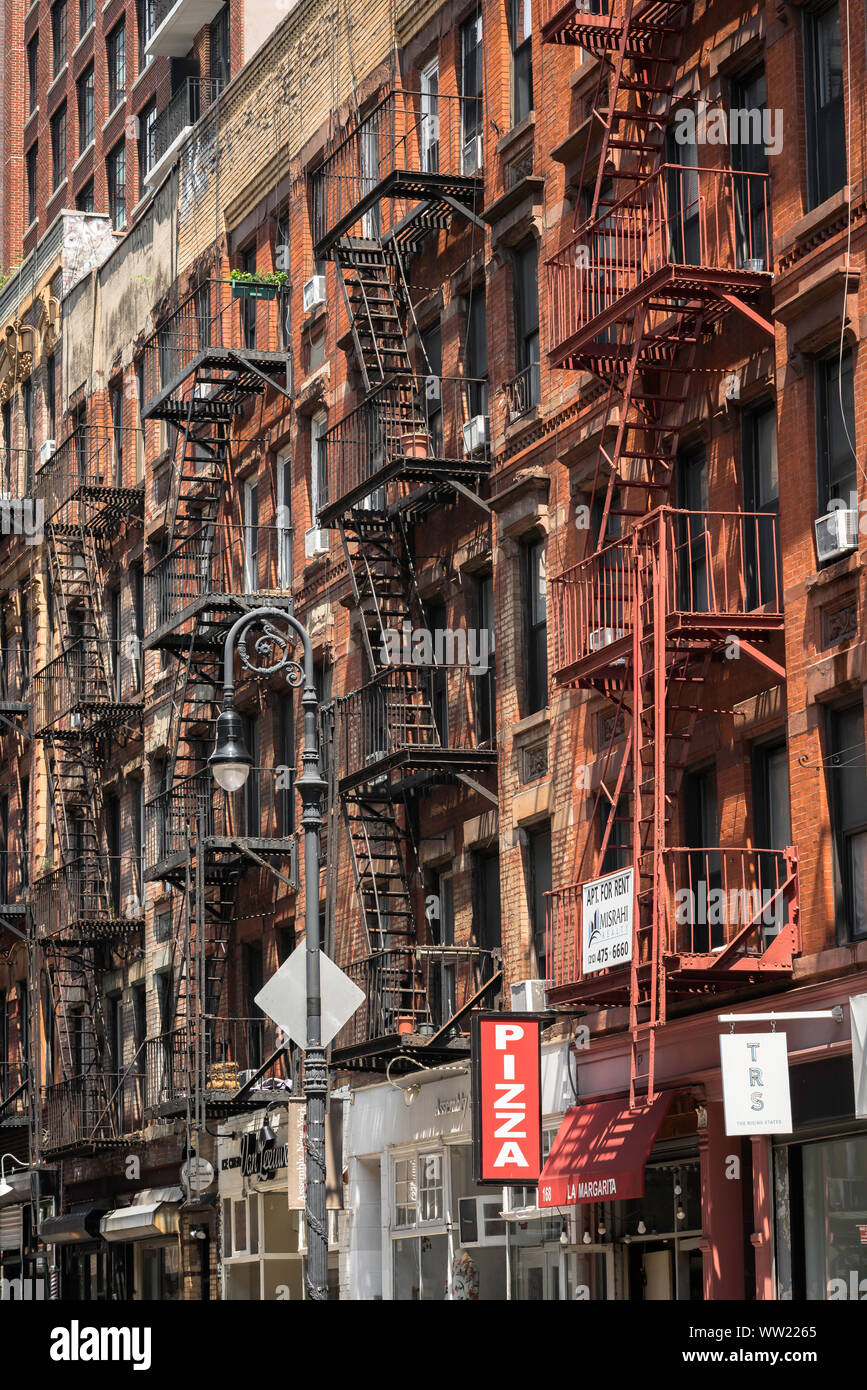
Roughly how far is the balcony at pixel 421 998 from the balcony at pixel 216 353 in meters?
11.1

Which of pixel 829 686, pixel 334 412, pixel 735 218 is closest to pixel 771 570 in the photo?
pixel 829 686

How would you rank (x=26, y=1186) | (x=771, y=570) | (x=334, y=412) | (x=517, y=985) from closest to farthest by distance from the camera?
1. (x=771, y=570)
2. (x=517, y=985)
3. (x=334, y=412)
4. (x=26, y=1186)

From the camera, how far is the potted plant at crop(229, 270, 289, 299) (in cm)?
3997

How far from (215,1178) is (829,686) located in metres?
20.4

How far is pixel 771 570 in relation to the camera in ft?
80.1

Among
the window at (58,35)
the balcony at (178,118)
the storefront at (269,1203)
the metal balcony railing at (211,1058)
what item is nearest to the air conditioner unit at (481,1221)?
the storefront at (269,1203)

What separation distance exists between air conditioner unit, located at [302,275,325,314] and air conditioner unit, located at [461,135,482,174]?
511 cm

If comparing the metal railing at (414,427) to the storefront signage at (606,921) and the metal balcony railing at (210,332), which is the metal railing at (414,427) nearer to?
the metal balcony railing at (210,332)

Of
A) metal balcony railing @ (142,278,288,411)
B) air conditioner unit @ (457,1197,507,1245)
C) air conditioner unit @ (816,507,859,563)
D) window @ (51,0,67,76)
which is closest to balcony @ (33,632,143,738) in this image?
metal balcony railing @ (142,278,288,411)

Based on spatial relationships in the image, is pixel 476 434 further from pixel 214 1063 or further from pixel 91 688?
pixel 91 688

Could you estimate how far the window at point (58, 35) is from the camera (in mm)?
63556

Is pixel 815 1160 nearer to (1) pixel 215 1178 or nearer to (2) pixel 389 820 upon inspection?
(2) pixel 389 820

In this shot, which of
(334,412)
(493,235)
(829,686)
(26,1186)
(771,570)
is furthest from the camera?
(26,1186)

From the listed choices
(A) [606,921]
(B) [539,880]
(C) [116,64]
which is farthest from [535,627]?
(C) [116,64]
